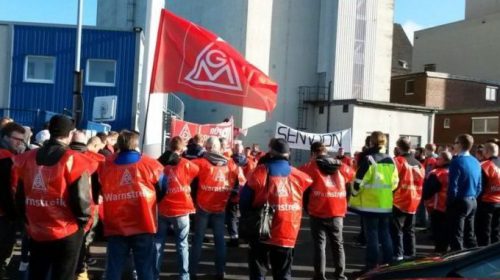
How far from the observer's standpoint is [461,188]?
870cm

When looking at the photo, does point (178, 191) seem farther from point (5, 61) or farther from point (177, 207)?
point (5, 61)

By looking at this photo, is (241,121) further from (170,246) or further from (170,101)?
(170,246)

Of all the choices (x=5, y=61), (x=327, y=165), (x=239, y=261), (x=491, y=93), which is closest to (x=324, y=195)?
(x=327, y=165)

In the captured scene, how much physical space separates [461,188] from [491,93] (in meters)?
41.7

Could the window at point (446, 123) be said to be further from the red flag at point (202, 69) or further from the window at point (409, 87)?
the red flag at point (202, 69)

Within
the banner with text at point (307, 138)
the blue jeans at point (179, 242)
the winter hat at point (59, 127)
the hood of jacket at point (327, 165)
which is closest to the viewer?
the winter hat at point (59, 127)

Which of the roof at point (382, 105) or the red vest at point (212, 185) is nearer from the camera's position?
the red vest at point (212, 185)

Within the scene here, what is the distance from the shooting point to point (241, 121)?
3725cm

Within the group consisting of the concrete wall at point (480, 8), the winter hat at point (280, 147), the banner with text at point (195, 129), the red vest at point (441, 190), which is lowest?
the red vest at point (441, 190)

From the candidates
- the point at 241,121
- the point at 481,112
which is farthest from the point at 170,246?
the point at 481,112

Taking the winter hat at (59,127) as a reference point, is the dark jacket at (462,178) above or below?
below

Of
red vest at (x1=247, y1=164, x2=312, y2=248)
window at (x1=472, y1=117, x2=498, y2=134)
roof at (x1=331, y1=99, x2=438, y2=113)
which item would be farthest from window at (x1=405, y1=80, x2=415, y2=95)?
red vest at (x1=247, y1=164, x2=312, y2=248)

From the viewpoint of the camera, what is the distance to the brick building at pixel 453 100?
129 feet

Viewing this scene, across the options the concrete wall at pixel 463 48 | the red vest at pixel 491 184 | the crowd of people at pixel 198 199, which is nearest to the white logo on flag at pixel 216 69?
the crowd of people at pixel 198 199
